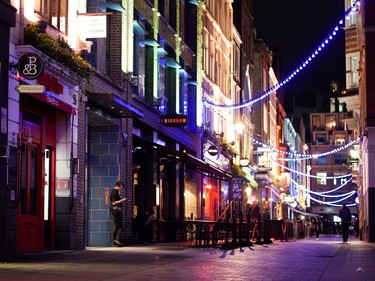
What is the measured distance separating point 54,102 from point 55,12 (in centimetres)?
266

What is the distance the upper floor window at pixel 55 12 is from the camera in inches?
778

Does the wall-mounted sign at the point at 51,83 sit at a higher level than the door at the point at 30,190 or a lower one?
higher

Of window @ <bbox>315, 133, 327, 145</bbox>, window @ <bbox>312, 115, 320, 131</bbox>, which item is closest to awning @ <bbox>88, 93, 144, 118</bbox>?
window @ <bbox>315, 133, 327, 145</bbox>

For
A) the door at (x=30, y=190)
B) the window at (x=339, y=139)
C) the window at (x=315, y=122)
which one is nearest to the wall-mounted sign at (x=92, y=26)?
the door at (x=30, y=190)

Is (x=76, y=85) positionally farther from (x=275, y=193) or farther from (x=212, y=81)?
(x=275, y=193)

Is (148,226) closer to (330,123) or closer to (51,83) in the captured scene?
(51,83)

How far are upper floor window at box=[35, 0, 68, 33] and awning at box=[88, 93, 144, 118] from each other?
223 cm

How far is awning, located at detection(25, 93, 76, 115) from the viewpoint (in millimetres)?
18681

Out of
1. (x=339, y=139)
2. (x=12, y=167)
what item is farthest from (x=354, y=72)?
(x=339, y=139)

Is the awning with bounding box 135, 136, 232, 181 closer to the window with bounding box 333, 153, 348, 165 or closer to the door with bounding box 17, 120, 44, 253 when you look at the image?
the door with bounding box 17, 120, 44, 253

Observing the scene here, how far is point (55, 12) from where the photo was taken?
68.1 feet

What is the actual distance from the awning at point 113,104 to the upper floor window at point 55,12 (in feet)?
7.30

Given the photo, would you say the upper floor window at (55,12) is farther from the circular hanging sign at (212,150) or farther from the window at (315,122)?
the window at (315,122)

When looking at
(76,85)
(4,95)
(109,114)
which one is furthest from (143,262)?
(109,114)
